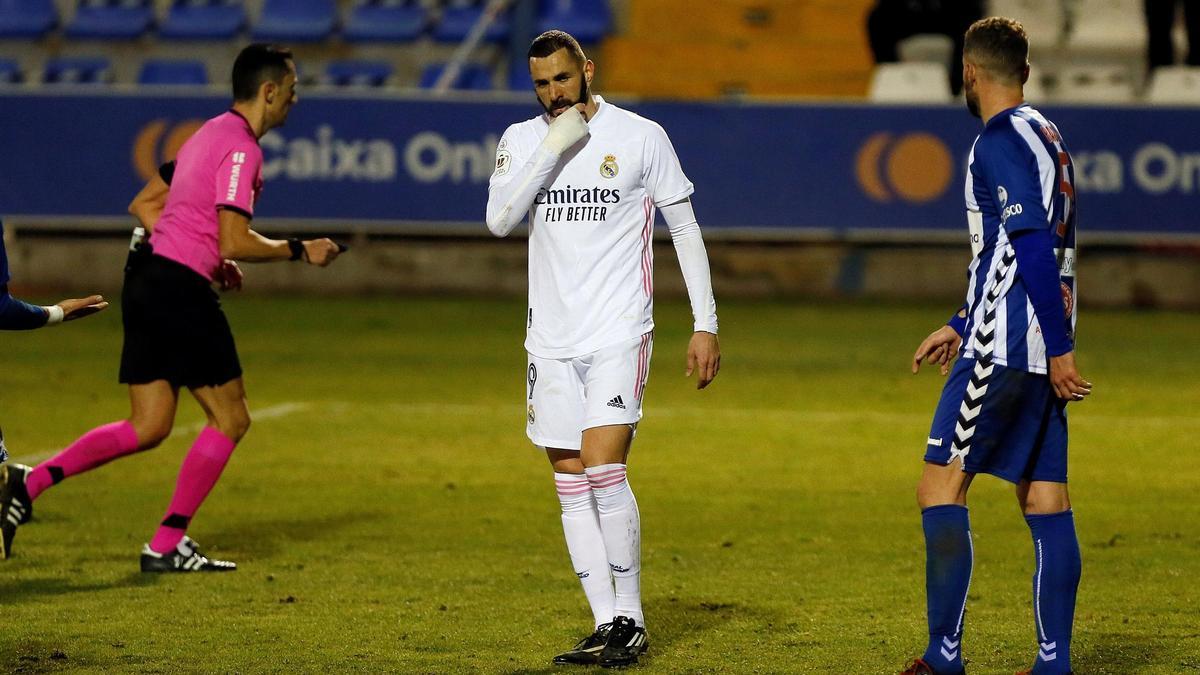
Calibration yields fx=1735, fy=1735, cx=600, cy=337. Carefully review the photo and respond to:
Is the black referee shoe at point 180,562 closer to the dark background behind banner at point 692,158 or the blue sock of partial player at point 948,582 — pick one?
the blue sock of partial player at point 948,582

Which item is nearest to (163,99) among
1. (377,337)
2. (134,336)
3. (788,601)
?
(377,337)

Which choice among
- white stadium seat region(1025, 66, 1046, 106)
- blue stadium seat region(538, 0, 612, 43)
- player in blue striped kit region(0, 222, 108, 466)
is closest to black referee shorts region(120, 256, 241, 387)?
player in blue striped kit region(0, 222, 108, 466)

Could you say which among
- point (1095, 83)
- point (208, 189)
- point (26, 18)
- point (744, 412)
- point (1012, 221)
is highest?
point (26, 18)

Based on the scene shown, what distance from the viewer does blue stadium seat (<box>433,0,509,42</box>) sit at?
2111cm

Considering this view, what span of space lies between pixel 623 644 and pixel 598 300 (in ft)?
3.53

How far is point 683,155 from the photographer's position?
56.3 ft

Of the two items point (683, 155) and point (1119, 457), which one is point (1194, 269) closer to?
point (683, 155)

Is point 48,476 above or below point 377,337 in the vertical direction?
above

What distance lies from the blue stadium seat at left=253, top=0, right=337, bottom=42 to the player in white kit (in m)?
16.6

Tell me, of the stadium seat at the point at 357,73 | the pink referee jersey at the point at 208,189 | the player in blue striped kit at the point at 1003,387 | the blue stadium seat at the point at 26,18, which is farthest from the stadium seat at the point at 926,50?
the player in blue striped kit at the point at 1003,387

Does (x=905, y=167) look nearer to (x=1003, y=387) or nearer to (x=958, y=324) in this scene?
(x=958, y=324)

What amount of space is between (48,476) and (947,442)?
148 inches

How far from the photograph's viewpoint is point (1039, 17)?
19875mm

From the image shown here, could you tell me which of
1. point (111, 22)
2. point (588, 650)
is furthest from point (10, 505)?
point (111, 22)
